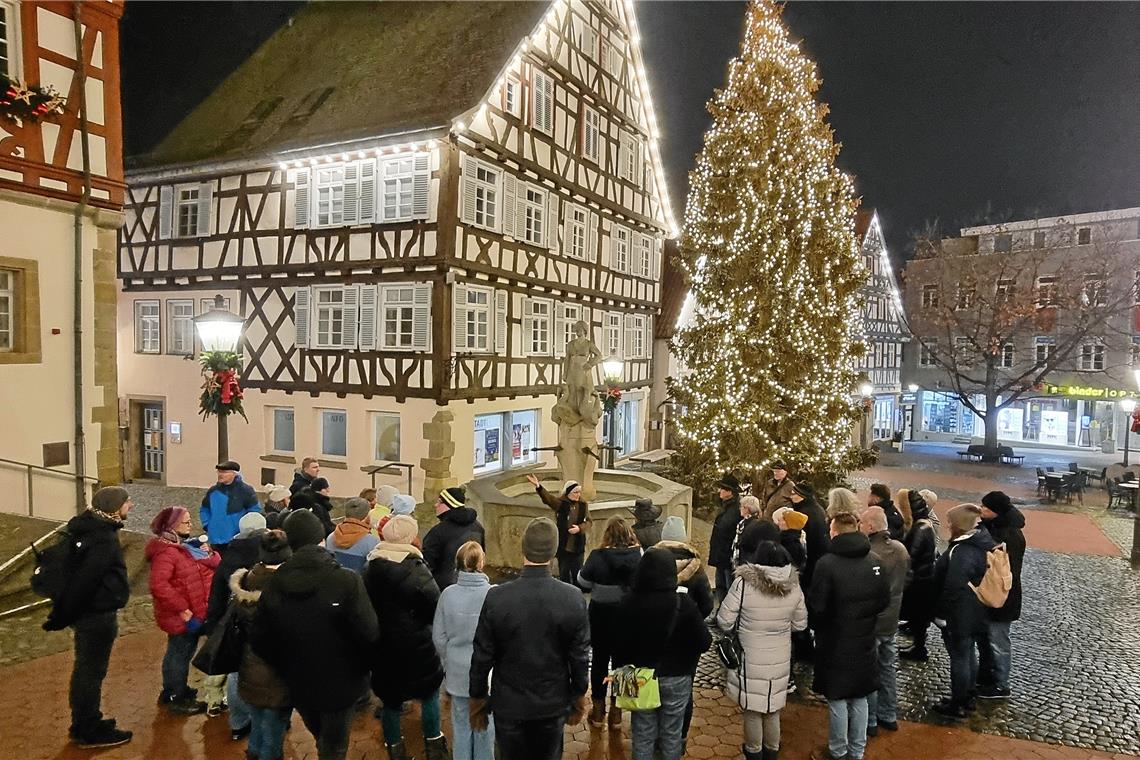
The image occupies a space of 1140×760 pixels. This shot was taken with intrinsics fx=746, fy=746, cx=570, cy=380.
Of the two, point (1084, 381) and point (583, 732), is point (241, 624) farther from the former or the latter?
point (1084, 381)

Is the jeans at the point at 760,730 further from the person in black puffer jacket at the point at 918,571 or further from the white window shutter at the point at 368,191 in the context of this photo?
the white window shutter at the point at 368,191

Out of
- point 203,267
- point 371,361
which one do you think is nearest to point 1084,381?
point 371,361

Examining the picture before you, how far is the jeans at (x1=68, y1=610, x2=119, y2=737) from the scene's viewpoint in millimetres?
5367

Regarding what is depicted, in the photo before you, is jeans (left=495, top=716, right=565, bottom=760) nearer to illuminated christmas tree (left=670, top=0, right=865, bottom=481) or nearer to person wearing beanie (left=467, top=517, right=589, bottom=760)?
person wearing beanie (left=467, top=517, right=589, bottom=760)

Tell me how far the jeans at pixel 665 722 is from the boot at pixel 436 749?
1339 millimetres

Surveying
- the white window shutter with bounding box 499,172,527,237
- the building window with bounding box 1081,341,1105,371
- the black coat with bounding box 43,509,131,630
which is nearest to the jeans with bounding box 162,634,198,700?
the black coat with bounding box 43,509,131,630

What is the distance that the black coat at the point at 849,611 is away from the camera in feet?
17.0

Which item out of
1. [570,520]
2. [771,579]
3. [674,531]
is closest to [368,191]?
[570,520]

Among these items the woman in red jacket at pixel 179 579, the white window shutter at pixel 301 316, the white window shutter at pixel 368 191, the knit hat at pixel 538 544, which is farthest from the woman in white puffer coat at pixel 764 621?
the white window shutter at pixel 301 316

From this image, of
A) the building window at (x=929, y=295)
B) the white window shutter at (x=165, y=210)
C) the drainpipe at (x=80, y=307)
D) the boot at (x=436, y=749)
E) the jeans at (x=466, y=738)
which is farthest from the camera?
the building window at (x=929, y=295)

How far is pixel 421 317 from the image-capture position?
54.0 feet

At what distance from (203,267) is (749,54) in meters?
13.9

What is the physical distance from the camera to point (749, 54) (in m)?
16.0

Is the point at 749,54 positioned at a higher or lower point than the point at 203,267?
higher
